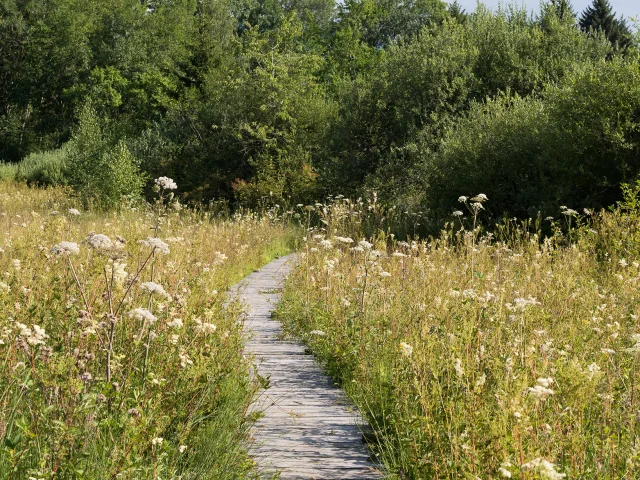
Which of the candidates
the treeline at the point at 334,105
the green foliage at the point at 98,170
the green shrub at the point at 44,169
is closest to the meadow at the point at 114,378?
the treeline at the point at 334,105

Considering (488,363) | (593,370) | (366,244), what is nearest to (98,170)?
(366,244)

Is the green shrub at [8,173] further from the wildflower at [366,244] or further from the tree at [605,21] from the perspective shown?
the tree at [605,21]

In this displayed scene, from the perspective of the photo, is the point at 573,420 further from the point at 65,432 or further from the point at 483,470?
the point at 65,432

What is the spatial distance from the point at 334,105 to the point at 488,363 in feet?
89.0

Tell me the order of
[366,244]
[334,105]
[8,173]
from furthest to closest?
[8,173] < [334,105] < [366,244]

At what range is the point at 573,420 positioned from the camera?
128 inches

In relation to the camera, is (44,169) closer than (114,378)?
No

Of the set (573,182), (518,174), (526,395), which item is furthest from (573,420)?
(518,174)

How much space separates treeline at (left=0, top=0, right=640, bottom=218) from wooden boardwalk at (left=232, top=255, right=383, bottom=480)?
28.4 ft

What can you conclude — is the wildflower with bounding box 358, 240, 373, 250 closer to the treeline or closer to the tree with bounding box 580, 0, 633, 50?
the treeline

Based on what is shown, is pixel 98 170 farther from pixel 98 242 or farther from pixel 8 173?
pixel 98 242

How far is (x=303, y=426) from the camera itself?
464 centimetres

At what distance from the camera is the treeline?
14070 mm

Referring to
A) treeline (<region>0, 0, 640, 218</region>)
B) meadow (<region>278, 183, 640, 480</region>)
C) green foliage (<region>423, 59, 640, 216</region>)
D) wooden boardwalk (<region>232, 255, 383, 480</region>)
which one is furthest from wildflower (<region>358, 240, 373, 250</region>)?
treeline (<region>0, 0, 640, 218</region>)
